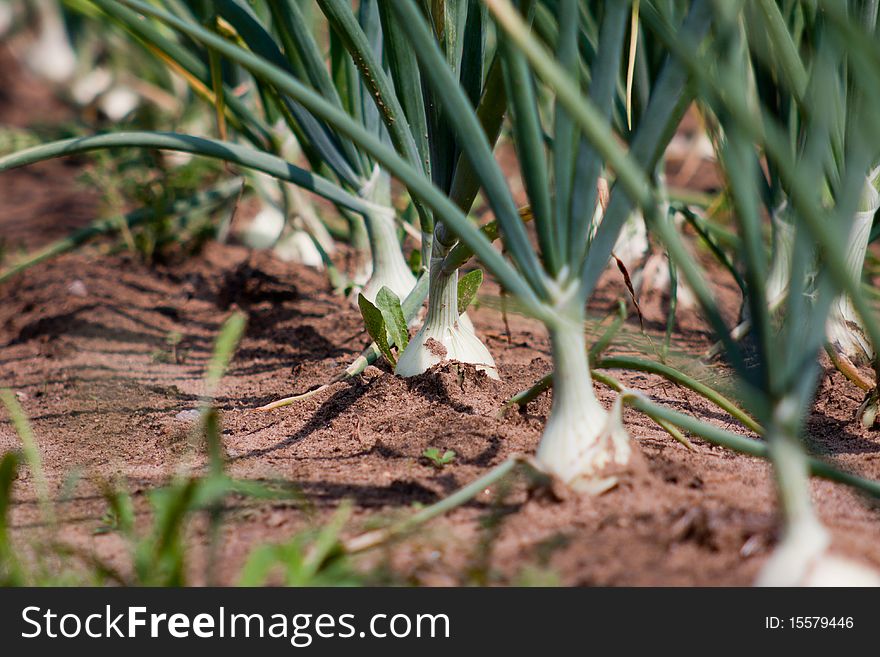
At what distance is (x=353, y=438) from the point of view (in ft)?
4.09

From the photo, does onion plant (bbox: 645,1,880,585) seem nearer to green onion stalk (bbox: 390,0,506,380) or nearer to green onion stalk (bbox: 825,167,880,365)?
green onion stalk (bbox: 390,0,506,380)

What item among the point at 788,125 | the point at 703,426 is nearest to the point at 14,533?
the point at 703,426

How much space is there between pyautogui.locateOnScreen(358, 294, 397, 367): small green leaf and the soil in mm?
50

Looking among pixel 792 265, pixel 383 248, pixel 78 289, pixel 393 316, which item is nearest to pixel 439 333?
pixel 393 316

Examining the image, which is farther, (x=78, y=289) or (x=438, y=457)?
(x=78, y=289)

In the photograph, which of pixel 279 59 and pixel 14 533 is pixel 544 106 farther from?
pixel 14 533

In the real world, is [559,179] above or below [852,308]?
below

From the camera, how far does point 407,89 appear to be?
138 centimetres

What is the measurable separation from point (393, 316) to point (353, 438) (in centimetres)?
24

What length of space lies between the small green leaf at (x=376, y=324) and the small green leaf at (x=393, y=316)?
2 centimetres

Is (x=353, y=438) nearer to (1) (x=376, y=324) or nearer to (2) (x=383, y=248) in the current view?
(1) (x=376, y=324)

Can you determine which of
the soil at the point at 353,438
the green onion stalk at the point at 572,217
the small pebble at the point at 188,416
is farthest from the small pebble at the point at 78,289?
the green onion stalk at the point at 572,217

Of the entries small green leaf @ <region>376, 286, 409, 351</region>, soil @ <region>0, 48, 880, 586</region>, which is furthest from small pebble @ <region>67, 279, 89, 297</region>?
small green leaf @ <region>376, 286, 409, 351</region>

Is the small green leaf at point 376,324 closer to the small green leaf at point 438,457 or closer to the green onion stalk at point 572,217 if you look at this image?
the small green leaf at point 438,457
